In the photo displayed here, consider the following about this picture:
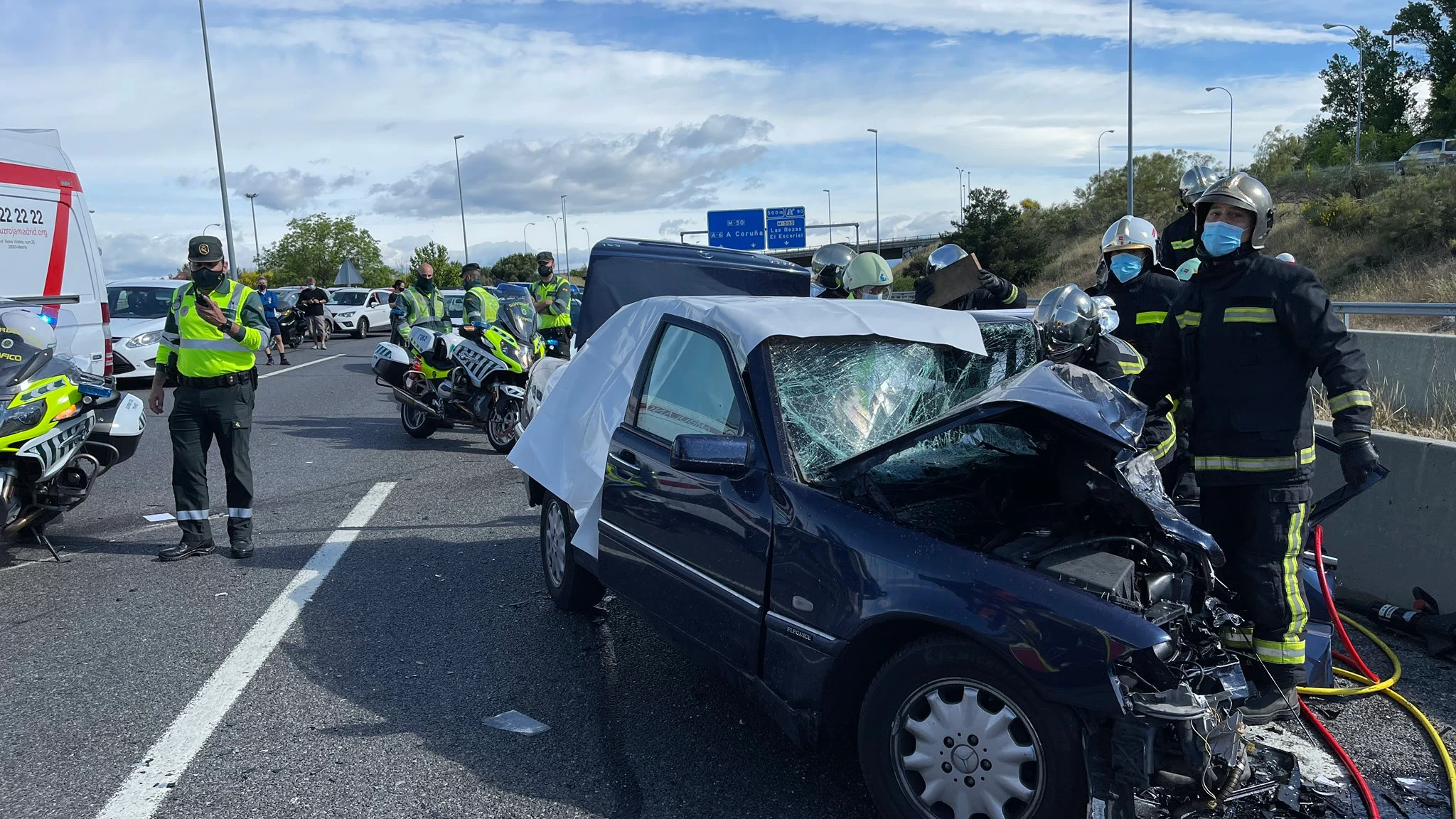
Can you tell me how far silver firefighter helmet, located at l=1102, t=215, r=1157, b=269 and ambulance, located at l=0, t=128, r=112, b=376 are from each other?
888 cm

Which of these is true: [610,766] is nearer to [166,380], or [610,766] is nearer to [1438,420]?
[166,380]

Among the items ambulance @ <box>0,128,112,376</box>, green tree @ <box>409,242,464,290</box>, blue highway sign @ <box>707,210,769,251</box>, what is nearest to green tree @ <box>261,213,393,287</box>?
green tree @ <box>409,242,464,290</box>

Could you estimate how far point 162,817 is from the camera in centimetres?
318

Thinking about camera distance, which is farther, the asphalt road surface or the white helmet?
the white helmet

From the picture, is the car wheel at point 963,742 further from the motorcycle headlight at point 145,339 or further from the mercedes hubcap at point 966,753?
the motorcycle headlight at point 145,339

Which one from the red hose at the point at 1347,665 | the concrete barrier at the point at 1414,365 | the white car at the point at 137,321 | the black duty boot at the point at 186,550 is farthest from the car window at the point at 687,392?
the white car at the point at 137,321

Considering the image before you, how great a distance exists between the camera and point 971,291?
6.45 metres

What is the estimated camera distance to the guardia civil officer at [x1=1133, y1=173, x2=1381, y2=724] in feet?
12.0

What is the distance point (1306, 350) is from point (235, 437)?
18.7ft

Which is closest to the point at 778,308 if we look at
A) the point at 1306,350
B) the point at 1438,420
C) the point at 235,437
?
the point at 1306,350

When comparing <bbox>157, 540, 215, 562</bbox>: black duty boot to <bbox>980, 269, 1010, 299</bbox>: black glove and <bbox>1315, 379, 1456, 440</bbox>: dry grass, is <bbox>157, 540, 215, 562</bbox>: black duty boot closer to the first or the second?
<bbox>980, 269, 1010, 299</bbox>: black glove

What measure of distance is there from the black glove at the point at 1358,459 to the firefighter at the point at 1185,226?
3.52 m

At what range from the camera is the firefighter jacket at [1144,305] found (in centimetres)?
571

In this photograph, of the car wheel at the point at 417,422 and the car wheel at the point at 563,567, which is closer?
the car wheel at the point at 563,567
